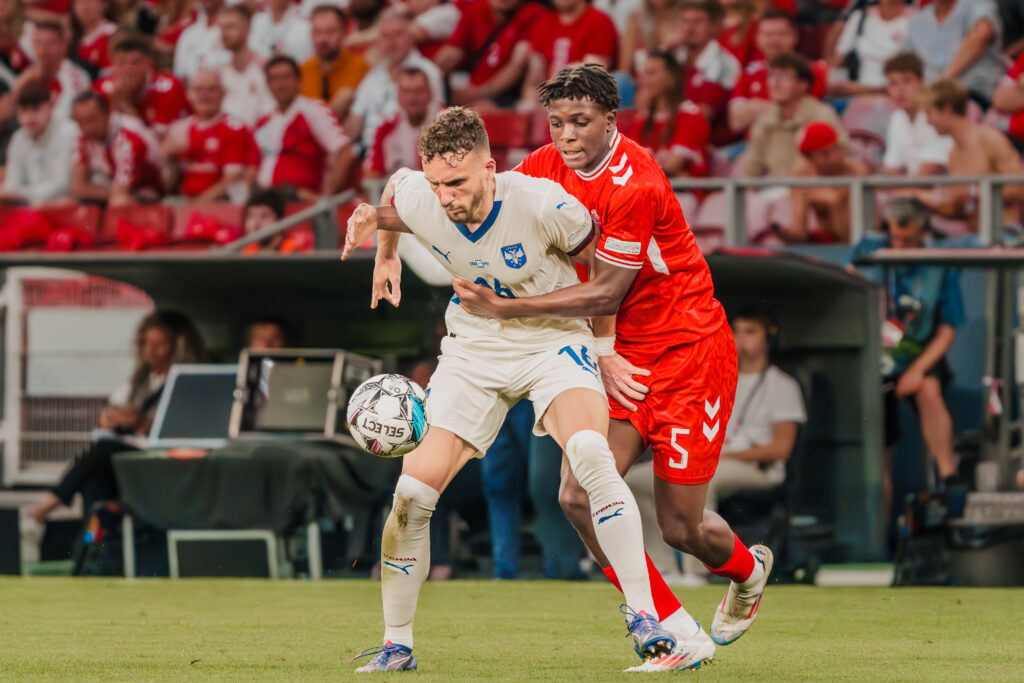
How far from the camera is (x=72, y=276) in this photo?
9234 mm

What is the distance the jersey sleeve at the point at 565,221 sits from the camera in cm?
470

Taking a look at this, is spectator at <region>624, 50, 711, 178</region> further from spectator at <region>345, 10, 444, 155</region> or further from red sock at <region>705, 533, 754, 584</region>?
red sock at <region>705, 533, 754, 584</region>

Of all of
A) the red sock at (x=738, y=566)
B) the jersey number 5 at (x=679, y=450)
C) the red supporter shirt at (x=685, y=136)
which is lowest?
the red sock at (x=738, y=566)

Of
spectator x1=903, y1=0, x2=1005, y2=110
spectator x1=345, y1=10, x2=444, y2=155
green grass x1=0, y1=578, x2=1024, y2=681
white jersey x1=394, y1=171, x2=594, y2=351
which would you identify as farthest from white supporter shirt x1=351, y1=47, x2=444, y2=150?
white jersey x1=394, y1=171, x2=594, y2=351

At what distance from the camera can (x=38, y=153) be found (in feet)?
41.6

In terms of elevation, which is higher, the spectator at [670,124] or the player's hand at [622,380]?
the spectator at [670,124]

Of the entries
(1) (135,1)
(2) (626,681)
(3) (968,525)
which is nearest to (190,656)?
(2) (626,681)

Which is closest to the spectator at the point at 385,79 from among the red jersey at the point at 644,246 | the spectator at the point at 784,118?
the spectator at the point at 784,118

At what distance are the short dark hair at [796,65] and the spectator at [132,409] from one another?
484 cm

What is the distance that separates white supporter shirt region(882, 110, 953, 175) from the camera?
10320mm

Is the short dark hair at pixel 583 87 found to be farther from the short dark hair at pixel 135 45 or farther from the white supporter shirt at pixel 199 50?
the short dark hair at pixel 135 45

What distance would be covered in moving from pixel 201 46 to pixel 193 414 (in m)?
5.37

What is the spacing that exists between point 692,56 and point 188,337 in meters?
4.86

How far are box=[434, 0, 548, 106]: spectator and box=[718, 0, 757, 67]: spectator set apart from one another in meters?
1.63
